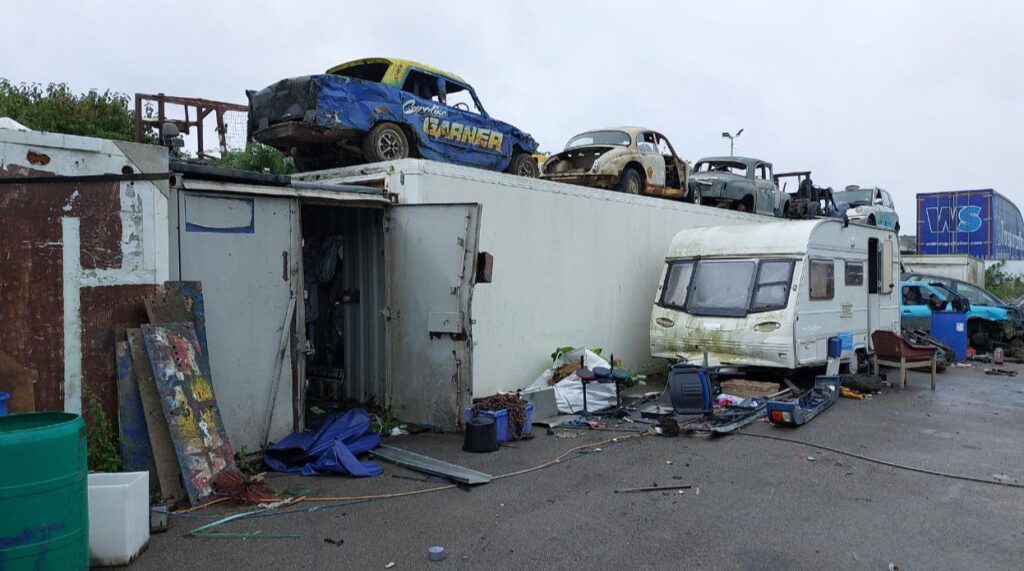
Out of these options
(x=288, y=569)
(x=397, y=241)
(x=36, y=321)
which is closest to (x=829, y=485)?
(x=288, y=569)

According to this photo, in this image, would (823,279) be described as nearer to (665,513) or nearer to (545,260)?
(545,260)

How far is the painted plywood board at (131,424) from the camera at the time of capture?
546cm

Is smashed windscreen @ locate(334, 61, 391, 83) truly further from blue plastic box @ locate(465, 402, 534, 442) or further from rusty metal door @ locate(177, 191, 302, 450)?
blue plastic box @ locate(465, 402, 534, 442)

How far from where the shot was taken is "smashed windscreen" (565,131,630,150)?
13.9 meters

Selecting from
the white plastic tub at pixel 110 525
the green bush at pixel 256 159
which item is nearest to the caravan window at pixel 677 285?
the green bush at pixel 256 159

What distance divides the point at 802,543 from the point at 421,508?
2705 mm

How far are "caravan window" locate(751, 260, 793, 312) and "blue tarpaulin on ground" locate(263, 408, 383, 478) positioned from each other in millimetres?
5706

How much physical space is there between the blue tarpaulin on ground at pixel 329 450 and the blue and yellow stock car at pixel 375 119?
3.83 metres

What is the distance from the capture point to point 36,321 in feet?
17.5

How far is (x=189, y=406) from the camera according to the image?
5.66 m

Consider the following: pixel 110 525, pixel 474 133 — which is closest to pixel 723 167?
pixel 474 133

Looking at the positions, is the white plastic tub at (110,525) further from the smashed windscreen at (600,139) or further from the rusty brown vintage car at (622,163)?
the smashed windscreen at (600,139)

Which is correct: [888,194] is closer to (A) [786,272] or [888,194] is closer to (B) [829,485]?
(A) [786,272]

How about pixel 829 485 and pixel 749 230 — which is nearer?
pixel 829 485
